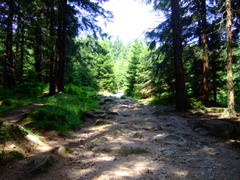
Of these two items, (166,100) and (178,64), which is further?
(166,100)

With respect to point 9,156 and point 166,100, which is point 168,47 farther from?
point 9,156

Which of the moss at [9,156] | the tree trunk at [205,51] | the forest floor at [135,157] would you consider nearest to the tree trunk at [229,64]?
the tree trunk at [205,51]

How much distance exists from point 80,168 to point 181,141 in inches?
114

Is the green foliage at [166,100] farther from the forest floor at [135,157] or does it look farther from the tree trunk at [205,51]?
the forest floor at [135,157]

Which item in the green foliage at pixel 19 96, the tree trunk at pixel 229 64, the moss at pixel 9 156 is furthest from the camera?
the green foliage at pixel 19 96

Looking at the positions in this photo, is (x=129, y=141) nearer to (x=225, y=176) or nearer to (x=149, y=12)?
(x=225, y=176)

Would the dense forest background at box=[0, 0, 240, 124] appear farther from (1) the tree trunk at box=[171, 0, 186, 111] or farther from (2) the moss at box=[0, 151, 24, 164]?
(2) the moss at box=[0, 151, 24, 164]

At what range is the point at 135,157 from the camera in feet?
11.3

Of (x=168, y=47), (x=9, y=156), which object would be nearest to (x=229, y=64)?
(x=168, y=47)

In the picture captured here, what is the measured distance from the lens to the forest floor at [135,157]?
278 cm

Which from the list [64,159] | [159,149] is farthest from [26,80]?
[159,149]

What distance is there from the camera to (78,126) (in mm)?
6270

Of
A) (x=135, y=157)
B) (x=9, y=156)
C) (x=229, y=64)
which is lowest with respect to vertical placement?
→ (x=135, y=157)

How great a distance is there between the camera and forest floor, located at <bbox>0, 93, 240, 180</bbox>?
2.78 m
